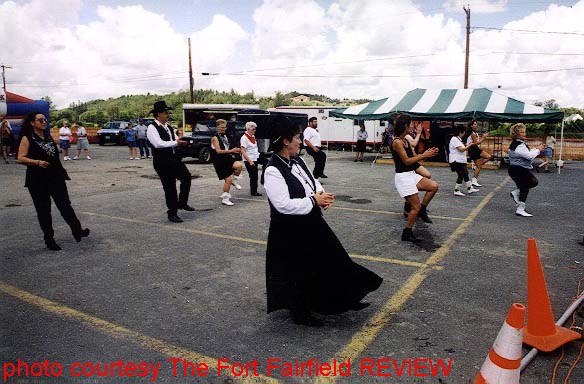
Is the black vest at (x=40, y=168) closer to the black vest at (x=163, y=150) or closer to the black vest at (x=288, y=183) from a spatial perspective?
the black vest at (x=163, y=150)

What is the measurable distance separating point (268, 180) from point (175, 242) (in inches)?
129

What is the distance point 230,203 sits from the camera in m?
9.00

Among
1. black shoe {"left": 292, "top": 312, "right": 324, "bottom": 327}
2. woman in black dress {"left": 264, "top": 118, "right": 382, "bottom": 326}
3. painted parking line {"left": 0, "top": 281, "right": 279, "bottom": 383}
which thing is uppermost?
woman in black dress {"left": 264, "top": 118, "right": 382, "bottom": 326}

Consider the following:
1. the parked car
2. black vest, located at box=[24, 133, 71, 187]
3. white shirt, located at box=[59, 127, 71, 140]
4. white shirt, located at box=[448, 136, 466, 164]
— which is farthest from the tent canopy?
the parked car

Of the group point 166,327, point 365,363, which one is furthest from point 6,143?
point 365,363

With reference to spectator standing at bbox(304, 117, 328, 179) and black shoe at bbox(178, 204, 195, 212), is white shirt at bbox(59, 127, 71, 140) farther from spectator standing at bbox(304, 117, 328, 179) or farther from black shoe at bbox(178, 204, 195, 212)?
black shoe at bbox(178, 204, 195, 212)

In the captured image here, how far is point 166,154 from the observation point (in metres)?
7.13

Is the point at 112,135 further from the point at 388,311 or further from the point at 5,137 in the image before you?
the point at 388,311

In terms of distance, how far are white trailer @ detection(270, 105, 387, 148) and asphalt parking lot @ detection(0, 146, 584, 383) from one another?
1857cm

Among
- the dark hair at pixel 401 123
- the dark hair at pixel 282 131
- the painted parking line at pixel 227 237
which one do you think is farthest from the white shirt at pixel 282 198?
the dark hair at pixel 401 123

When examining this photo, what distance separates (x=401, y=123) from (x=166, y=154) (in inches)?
153

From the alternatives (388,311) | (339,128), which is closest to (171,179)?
(388,311)

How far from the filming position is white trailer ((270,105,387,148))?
26.8m

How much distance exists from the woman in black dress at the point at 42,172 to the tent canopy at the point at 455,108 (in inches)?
436
